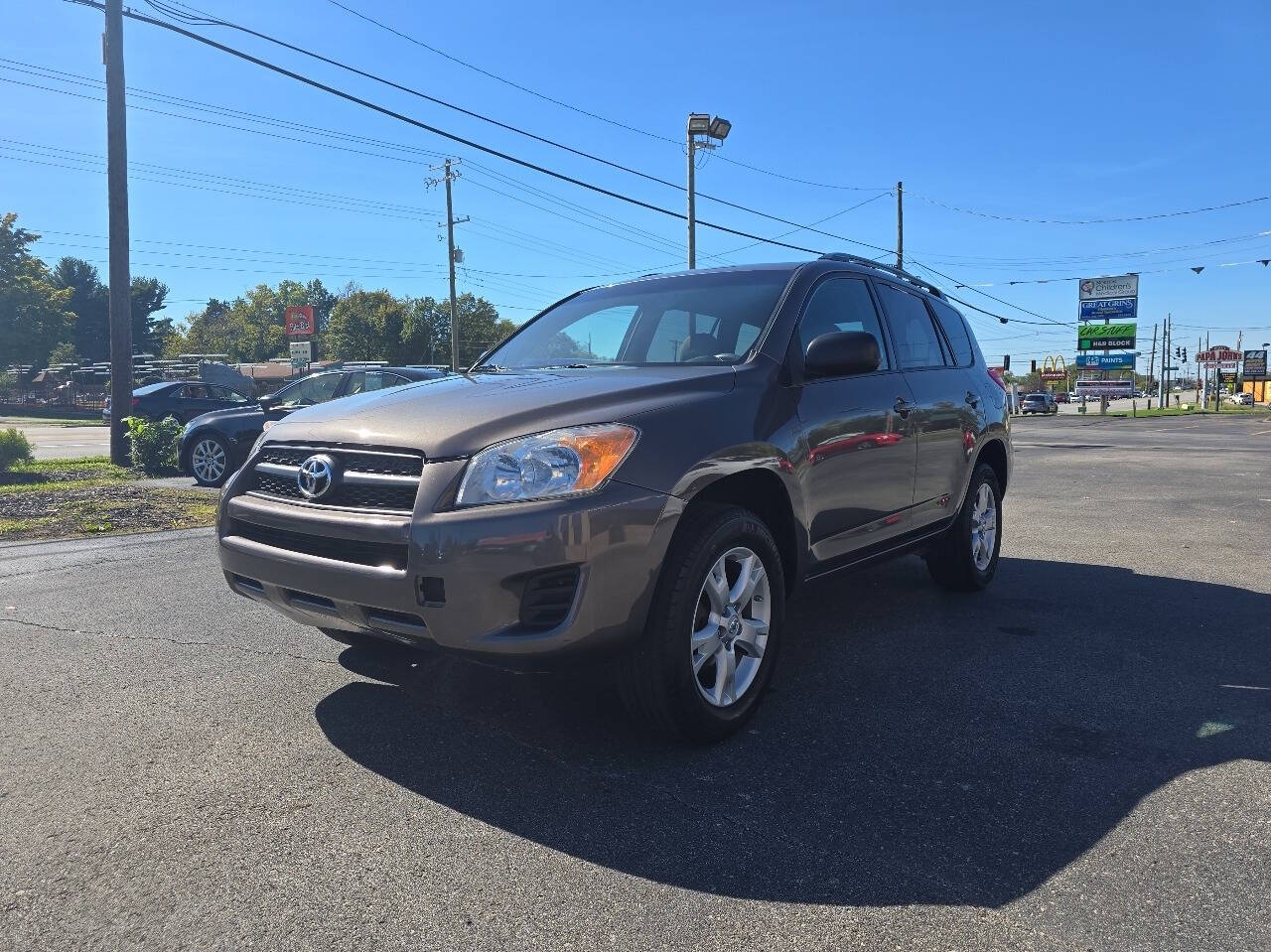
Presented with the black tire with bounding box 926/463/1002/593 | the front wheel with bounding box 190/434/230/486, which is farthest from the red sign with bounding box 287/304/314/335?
the black tire with bounding box 926/463/1002/593

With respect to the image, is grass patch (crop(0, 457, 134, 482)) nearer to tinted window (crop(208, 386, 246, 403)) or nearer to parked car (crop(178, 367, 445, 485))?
parked car (crop(178, 367, 445, 485))

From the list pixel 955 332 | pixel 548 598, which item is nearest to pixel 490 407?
pixel 548 598

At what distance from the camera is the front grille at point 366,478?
2.95m

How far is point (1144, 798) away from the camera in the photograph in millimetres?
2840

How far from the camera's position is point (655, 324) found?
4.35 m

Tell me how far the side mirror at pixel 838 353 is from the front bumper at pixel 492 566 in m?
1.03

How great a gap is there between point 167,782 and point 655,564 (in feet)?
5.53

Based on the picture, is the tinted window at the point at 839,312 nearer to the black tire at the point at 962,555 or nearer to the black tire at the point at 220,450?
the black tire at the point at 962,555

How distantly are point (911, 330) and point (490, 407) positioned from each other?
2840mm

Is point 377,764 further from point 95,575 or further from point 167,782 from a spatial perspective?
point 95,575

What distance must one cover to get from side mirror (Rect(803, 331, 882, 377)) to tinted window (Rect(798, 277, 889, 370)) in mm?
174

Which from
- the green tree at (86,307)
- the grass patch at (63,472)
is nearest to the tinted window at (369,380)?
the grass patch at (63,472)

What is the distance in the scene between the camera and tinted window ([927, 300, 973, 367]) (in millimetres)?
5598

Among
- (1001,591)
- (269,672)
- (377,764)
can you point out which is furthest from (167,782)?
(1001,591)
